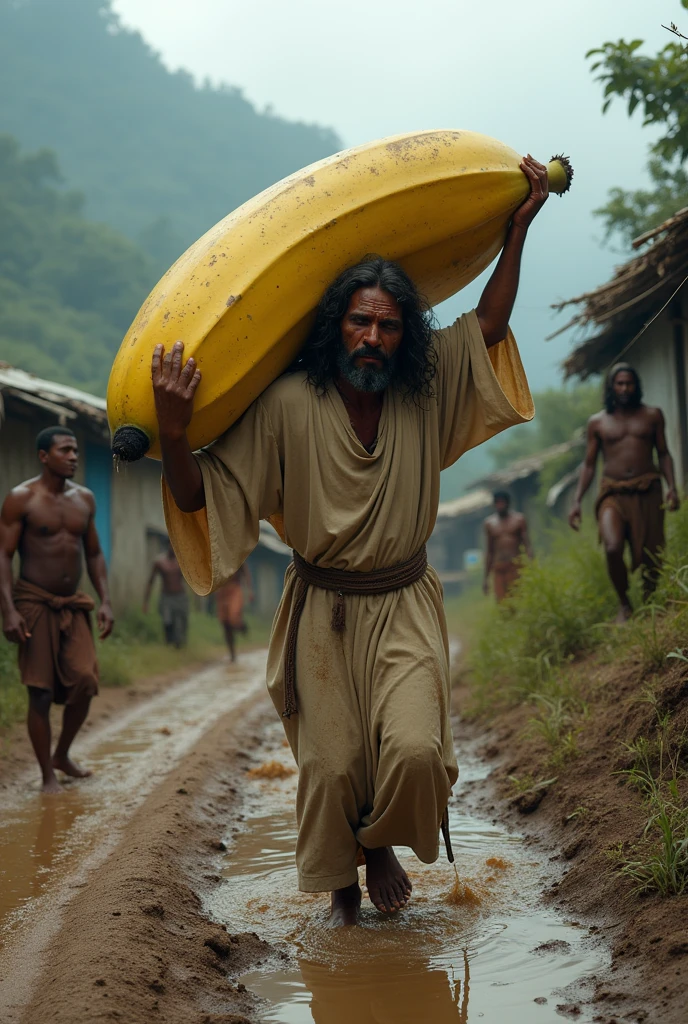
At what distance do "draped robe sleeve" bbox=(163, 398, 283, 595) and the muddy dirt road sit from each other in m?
1.15

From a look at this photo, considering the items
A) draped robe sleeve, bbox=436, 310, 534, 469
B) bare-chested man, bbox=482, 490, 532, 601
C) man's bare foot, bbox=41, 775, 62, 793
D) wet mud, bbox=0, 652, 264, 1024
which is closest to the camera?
wet mud, bbox=0, 652, 264, 1024

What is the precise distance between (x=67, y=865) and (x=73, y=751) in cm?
353

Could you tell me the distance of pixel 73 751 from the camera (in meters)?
7.87

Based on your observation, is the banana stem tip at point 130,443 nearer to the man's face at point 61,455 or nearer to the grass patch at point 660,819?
the grass patch at point 660,819

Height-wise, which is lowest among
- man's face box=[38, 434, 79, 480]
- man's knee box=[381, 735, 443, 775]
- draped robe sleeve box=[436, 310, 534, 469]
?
man's knee box=[381, 735, 443, 775]

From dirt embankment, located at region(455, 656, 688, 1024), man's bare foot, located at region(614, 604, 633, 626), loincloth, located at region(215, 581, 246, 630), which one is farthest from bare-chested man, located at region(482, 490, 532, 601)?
dirt embankment, located at region(455, 656, 688, 1024)

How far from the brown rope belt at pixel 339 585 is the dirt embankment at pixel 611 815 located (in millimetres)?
611

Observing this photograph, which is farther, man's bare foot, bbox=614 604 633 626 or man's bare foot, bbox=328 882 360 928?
man's bare foot, bbox=614 604 633 626

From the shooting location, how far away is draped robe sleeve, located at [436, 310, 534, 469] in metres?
3.84

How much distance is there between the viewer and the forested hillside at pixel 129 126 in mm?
81875

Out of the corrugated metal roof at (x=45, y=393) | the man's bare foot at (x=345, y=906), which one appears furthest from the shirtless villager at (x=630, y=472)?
the corrugated metal roof at (x=45, y=393)

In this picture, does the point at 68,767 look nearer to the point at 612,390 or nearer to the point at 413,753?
the point at 413,753

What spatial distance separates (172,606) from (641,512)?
33.5 ft

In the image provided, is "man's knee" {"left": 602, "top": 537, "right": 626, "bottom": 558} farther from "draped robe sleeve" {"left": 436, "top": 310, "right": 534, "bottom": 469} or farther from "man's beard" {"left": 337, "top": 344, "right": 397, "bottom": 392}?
"man's beard" {"left": 337, "top": 344, "right": 397, "bottom": 392}
